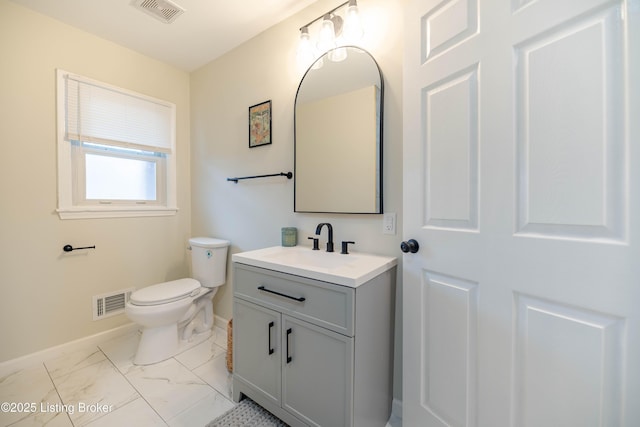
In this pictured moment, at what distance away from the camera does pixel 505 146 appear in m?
0.83

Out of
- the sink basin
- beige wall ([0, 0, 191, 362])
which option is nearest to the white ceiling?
beige wall ([0, 0, 191, 362])

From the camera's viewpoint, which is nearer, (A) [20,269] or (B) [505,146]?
(B) [505,146]

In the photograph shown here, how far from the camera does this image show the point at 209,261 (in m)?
2.13

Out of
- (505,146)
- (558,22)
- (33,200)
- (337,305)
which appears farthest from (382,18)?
(33,200)

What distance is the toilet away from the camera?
1.73m

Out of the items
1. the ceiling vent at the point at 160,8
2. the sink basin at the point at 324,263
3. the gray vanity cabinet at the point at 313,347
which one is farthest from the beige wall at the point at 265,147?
the ceiling vent at the point at 160,8

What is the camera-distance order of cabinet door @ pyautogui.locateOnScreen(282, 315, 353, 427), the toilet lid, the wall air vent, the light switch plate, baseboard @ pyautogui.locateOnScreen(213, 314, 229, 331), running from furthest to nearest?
1. baseboard @ pyautogui.locateOnScreen(213, 314, 229, 331)
2. the wall air vent
3. the toilet lid
4. the light switch plate
5. cabinet door @ pyautogui.locateOnScreen(282, 315, 353, 427)

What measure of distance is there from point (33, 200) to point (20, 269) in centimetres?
47

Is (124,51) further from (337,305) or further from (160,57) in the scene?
(337,305)

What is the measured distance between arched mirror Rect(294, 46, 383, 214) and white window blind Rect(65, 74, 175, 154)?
59.4 inches

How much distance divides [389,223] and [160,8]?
6.81 ft

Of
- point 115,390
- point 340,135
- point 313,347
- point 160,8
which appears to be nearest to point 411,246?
point 313,347

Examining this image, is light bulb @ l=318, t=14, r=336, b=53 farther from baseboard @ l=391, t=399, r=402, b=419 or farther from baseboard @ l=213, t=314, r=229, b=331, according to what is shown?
baseboard @ l=213, t=314, r=229, b=331

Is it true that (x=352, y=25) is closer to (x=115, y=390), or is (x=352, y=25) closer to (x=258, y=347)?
(x=258, y=347)
